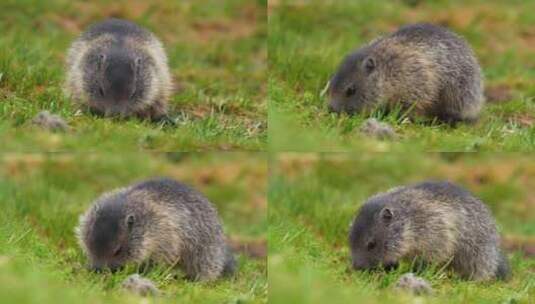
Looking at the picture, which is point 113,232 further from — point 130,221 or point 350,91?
point 350,91

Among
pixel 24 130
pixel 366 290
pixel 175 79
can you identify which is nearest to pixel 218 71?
pixel 175 79

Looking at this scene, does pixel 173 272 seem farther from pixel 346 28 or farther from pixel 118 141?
pixel 346 28

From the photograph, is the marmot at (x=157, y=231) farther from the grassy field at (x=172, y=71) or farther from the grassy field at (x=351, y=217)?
the grassy field at (x=351, y=217)

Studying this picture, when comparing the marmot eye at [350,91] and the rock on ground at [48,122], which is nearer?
the rock on ground at [48,122]

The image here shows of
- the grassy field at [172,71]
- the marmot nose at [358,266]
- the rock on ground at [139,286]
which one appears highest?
the grassy field at [172,71]

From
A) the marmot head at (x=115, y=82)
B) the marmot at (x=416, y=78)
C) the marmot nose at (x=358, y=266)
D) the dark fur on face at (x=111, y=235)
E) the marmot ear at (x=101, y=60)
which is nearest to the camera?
the dark fur on face at (x=111, y=235)

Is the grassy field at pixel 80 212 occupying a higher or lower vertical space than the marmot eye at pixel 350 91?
lower

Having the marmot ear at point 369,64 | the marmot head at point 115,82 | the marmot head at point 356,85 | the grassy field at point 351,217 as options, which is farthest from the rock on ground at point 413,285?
the marmot head at point 115,82

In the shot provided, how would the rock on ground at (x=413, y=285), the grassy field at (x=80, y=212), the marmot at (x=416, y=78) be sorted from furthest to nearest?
the marmot at (x=416, y=78), the rock on ground at (x=413, y=285), the grassy field at (x=80, y=212)

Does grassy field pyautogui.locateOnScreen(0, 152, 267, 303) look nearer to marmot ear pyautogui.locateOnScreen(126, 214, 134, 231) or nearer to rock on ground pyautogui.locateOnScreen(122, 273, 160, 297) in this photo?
rock on ground pyautogui.locateOnScreen(122, 273, 160, 297)
